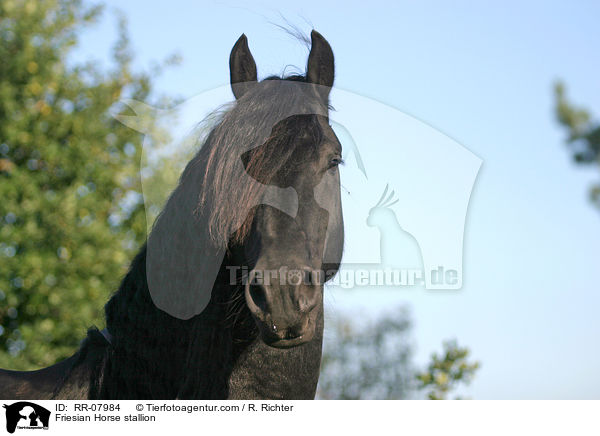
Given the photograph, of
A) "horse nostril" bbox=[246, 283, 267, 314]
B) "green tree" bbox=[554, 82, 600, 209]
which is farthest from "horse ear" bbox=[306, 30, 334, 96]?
"green tree" bbox=[554, 82, 600, 209]

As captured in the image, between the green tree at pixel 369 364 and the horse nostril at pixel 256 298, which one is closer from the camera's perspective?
the horse nostril at pixel 256 298

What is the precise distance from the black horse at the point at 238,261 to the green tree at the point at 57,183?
6.09m

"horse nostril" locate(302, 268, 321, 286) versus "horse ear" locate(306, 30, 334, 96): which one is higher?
"horse ear" locate(306, 30, 334, 96)

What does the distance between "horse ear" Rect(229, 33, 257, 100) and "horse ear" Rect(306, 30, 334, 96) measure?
0.28m

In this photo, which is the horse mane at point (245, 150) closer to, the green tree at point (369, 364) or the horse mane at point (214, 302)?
the horse mane at point (214, 302)

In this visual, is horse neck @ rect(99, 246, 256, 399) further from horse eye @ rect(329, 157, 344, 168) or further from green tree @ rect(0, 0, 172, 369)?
green tree @ rect(0, 0, 172, 369)

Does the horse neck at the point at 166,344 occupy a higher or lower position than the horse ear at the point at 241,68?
lower

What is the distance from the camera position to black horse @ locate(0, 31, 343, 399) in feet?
7.43

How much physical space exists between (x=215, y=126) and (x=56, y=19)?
31.6 ft

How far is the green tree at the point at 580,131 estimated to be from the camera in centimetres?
1252

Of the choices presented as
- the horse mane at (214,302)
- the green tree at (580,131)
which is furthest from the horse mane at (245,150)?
the green tree at (580,131)

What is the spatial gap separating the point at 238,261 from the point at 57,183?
8.52 meters
